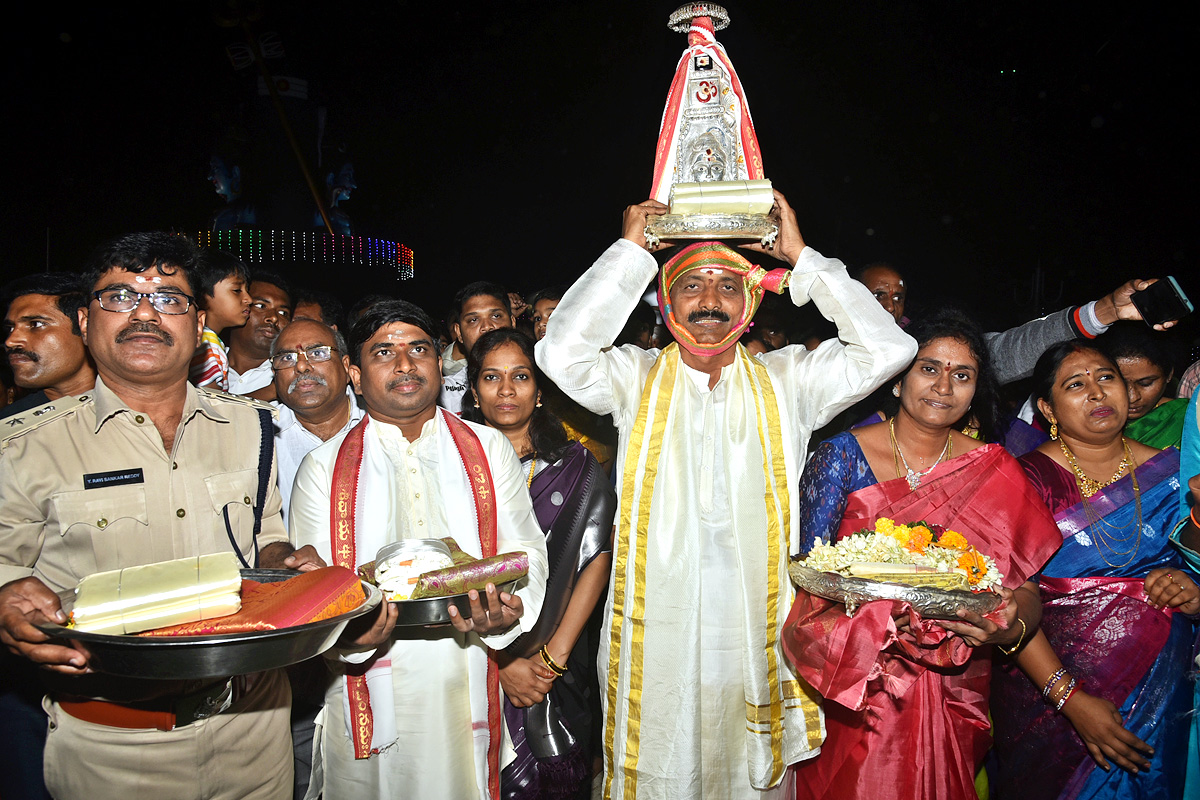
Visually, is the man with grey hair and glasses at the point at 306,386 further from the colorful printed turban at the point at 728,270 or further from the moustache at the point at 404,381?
the colorful printed turban at the point at 728,270

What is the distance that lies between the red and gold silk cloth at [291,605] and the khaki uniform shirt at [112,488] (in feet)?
1.43

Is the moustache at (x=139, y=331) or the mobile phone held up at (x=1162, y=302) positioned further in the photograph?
the mobile phone held up at (x=1162, y=302)

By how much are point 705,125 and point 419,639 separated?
237 centimetres

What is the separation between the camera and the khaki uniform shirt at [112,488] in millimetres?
1957

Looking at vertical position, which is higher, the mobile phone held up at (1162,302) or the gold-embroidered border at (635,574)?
the mobile phone held up at (1162,302)

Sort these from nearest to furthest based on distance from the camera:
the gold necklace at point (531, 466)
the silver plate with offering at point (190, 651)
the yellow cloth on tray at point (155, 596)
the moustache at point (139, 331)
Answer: the silver plate with offering at point (190, 651) < the yellow cloth on tray at point (155, 596) < the moustache at point (139, 331) < the gold necklace at point (531, 466)

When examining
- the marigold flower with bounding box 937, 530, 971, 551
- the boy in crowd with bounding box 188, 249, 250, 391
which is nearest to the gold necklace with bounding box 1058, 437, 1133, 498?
the marigold flower with bounding box 937, 530, 971, 551

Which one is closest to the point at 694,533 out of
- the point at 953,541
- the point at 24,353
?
the point at 953,541

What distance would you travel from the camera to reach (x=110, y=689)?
1.93m

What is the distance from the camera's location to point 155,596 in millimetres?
1683

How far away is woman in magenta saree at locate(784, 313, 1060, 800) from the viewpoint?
2.24 meters

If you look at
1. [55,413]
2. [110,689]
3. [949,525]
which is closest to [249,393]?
[55,413]

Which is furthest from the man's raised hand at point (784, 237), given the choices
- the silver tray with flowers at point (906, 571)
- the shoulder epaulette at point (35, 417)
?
the shoulder epaulette at point (35, 417)

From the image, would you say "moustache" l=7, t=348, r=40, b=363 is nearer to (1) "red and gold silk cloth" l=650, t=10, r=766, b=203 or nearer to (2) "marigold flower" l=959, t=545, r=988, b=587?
(1) "red and gold silk cloth" l=650, t=10, r=766, b=203
